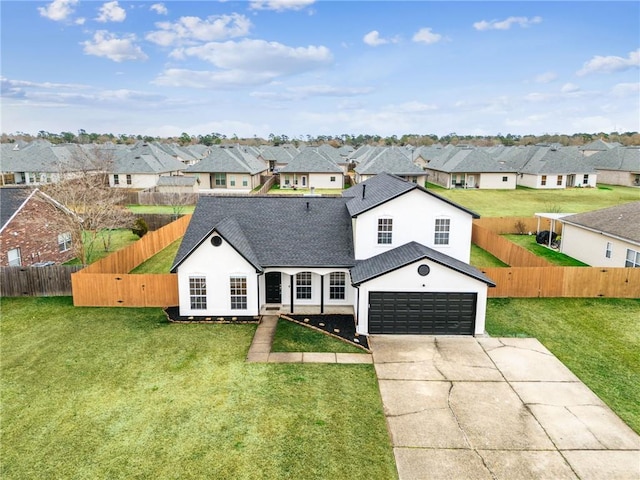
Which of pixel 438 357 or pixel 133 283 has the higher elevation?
pixel 133 283

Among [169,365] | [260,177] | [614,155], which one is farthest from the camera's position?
[614,155]

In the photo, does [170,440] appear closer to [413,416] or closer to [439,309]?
[413,416]

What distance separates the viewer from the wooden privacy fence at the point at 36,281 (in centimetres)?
2278

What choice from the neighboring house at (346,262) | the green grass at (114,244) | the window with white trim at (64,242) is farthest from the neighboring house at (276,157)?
the neighboring house at (346,262)

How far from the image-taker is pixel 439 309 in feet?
61.5

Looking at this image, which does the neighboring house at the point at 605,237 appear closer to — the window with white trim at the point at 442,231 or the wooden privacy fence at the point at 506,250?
the wooden privacy fence at the point at 506,250

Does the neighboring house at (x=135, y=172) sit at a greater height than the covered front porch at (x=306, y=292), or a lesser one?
greater

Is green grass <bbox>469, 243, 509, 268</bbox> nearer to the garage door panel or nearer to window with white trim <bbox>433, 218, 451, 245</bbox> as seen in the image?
window with white trim <bbox>433, 218, 451, 245</bbox>

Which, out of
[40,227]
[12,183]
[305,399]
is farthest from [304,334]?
[12,183]

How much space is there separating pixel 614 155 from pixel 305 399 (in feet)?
268

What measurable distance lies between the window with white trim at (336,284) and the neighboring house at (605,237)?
16252 mm

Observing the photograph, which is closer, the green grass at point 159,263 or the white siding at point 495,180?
the green grass at point 159,263

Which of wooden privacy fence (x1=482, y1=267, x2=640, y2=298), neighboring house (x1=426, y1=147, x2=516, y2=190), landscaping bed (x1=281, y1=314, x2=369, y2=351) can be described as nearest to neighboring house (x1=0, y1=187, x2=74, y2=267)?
landscaping bed (x1=281, y1=314, x2=369, y2=351)

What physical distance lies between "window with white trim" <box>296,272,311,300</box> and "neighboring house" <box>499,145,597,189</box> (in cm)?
5545
